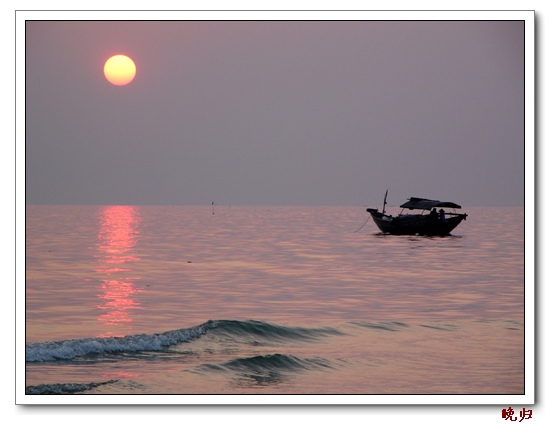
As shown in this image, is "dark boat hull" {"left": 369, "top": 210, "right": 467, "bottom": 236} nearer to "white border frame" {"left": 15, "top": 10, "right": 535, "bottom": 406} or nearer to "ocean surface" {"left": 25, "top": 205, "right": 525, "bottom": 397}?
"ocean surface" {"left": 25, "top": 205, "right": 525, "bottom": 397}

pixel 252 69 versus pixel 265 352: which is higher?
pixel 252 69

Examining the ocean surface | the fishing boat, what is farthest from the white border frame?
the fishing boat

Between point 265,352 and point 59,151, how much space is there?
446 cm

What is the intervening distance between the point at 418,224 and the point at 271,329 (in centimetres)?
3063

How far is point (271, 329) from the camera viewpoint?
13.9 metres

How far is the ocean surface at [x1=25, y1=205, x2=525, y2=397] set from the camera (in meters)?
10.4

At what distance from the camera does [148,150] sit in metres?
13.0
